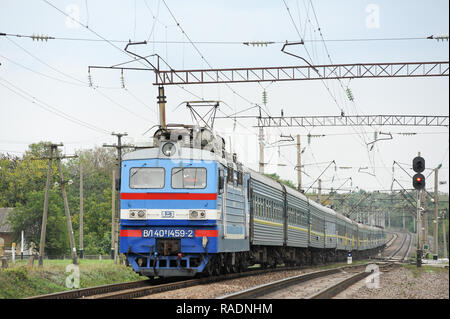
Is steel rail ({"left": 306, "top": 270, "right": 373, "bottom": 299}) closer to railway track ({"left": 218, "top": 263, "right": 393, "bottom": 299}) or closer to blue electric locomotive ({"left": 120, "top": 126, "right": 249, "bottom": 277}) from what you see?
railway track ({"left": 218, "top": 263, "right": 393, "bottom": 299})

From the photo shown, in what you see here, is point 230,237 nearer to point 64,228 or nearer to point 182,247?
point 182,247

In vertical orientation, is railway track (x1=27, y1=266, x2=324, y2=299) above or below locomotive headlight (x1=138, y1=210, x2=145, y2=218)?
below

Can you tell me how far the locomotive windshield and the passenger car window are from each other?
0.36m

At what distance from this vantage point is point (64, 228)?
A: 65688 millimetres

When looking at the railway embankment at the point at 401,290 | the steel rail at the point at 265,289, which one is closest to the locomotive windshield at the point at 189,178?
the steel rail at the point at 265,289

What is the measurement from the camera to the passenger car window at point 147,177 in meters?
18.7

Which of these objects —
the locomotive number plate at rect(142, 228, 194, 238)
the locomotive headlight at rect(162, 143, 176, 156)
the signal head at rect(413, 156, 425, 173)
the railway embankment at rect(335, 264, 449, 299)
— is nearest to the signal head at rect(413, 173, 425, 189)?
the signal head at rect(413, 156, 425, 173)

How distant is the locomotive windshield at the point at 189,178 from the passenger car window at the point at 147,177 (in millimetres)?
362

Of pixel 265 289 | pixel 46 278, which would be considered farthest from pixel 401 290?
pixel 46 278

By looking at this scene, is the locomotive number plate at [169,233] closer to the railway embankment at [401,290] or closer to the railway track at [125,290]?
the railway track at [125,290]

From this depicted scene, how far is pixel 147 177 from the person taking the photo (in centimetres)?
1881

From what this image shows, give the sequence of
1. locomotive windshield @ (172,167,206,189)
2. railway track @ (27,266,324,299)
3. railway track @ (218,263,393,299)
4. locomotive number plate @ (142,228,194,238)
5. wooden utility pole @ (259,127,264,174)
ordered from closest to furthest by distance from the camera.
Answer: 1. railway track @ (218,263,393,299)
2. railway track @ (27,266,324,299)
3. locomotive number plate @ (142,228,194,238)
4. locomotive windshield @ (172,167,206,189)
5. wooden utility pole @ (259,127,264,174)

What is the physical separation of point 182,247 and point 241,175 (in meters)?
4.19

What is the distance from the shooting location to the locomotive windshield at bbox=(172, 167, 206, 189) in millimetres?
18591
